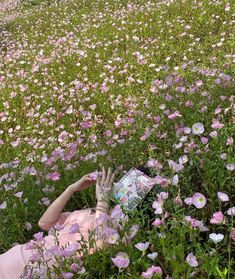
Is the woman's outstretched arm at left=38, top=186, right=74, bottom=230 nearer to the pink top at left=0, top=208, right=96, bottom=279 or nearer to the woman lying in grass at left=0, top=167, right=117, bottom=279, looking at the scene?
the woman lying in grass at left=0, top=167, right=117, bottom=279

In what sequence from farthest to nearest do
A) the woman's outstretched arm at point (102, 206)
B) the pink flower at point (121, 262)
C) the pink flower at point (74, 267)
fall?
the woman's outstretched arm at point (102, 206) → the pink flower at point (74, 267) → the pink flower at point (121, 262)

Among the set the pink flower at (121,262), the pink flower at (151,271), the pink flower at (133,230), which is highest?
the pink flower at (151,271)

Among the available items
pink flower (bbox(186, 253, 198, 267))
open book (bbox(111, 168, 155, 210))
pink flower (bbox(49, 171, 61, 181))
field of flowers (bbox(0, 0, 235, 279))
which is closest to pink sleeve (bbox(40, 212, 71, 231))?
field of flowers (bbox(0, 0, 235, 279))

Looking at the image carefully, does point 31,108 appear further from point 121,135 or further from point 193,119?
point 193,119

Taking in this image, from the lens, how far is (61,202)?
3566 mm

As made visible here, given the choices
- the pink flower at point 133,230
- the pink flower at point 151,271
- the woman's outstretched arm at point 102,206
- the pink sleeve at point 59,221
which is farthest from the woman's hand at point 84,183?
the pink flower at point 151,271

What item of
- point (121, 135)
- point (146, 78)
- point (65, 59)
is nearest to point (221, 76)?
point (121, 135)

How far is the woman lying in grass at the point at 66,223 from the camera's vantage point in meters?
3.13

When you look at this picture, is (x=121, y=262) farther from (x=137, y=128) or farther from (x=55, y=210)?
(x=137, y=128)

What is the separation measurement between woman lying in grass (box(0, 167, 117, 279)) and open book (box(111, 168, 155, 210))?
0.07 m

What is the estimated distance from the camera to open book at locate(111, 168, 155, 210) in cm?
308

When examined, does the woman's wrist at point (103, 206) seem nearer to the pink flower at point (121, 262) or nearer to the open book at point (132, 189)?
the open book at point (132, 189)

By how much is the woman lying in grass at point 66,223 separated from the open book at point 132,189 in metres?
0.07

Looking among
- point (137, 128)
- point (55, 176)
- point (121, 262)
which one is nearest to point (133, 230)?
point (121, 262)
